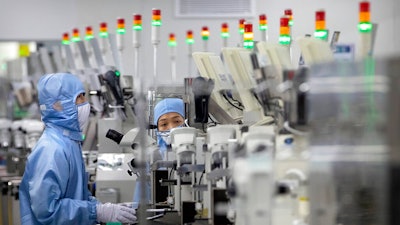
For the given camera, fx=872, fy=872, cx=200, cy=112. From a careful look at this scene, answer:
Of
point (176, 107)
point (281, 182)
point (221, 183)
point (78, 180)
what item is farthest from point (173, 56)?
point (281, 182)

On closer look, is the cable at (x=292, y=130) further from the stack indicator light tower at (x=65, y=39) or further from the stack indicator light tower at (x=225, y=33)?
the stack indicator light tower at (x=65, y=39)

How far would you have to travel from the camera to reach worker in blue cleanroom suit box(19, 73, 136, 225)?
4586 mm

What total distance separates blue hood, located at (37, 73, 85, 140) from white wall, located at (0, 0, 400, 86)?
0.58 meters

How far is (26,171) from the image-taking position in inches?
188

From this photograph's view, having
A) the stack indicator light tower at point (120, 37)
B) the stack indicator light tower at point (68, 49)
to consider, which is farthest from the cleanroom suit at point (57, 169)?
the stack indicator light tower at point (68, 49)

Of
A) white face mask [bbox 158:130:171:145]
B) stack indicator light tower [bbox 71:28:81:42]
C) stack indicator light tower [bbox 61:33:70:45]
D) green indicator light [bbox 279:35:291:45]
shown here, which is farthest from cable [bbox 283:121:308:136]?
stack indicator light tower [bbox 61:33:70:45]

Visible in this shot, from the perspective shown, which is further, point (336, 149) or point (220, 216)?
point (220, 216)

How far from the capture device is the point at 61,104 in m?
4.93

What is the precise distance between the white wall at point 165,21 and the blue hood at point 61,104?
58cm

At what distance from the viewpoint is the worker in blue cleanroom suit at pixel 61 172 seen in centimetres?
459

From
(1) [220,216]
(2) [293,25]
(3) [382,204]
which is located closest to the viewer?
(3) [382,204]

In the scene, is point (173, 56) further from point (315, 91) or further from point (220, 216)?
point (315, 91)

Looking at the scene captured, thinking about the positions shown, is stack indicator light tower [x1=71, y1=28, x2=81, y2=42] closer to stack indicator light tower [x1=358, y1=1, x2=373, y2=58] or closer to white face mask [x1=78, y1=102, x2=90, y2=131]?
white face mask [x1=78, y1=102, x2=90, y2=131]

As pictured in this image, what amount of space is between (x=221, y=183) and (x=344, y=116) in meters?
1.19
